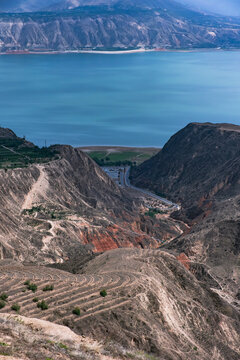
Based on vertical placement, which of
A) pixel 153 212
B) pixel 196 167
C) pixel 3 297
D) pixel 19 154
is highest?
pixel 3 297

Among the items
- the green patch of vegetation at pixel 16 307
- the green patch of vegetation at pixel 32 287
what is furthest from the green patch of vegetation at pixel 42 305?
the green patch of vegetation at pixel 32 287

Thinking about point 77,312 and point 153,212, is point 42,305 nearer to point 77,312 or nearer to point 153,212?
point 77,312

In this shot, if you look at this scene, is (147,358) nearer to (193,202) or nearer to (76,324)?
(76,324)

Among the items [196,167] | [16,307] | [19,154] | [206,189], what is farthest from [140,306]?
[196,167]

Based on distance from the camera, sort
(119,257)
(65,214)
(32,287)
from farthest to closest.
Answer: (65,214), (119,257), (32,287)

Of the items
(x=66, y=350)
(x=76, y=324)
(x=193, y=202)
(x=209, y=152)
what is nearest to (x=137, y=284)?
(x=76, y=324)
